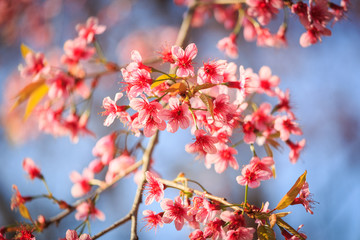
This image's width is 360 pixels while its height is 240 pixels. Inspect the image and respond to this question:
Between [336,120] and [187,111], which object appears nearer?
[187,111]

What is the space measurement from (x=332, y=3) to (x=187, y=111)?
647 millimetres

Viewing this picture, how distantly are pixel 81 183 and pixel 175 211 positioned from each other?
69 centimetres

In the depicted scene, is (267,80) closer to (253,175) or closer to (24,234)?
(253,175)

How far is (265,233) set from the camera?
71 cm

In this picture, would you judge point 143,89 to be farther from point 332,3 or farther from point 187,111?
point 332,3

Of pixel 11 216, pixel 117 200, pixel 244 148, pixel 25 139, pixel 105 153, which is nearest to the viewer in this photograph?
pixel 105 153

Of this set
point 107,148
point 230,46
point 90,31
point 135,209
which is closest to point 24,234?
point 135,209

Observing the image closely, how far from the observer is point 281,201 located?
2.60 feet

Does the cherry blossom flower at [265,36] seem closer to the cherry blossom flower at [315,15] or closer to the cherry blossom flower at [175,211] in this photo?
the cherry blossom flower at [315,15]

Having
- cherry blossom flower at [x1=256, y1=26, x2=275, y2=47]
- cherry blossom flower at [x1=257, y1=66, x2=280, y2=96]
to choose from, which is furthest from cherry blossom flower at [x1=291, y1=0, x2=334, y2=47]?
cherry blossom flower at [x1=256, y1=26, x2=275, y2=47]

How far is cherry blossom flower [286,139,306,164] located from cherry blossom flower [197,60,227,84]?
0.44m

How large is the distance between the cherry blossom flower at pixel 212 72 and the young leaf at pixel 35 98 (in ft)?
2.37

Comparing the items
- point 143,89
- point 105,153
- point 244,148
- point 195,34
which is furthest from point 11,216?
point 143,89

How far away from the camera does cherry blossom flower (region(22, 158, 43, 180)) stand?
126cm
